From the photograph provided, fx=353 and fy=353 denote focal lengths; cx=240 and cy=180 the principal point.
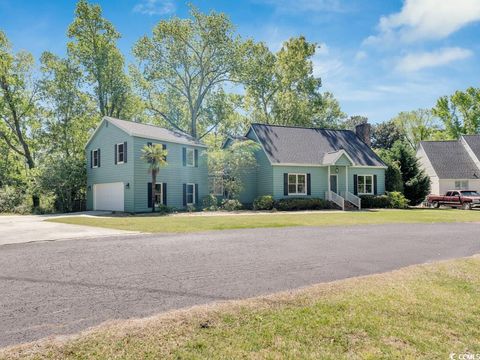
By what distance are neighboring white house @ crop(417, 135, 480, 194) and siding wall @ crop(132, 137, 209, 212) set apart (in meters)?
22.6

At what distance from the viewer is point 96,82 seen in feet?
116

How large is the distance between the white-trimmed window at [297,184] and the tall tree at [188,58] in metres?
14.1

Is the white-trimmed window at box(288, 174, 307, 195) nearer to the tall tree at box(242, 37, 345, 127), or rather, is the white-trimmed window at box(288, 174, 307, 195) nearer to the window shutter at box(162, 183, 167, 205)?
the window shutter at box(162, 183, 167, 205)

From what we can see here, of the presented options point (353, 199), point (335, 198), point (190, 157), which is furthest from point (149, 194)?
point (353, 199)

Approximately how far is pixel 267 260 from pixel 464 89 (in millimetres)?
57466

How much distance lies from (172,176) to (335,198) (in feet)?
42.8

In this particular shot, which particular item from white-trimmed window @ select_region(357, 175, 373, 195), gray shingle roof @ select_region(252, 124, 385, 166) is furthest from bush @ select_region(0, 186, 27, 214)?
white-trimmed window @ select_region(357, 175, 373, 195)

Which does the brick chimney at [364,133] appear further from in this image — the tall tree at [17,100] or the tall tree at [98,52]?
the tall tree at [17,100]

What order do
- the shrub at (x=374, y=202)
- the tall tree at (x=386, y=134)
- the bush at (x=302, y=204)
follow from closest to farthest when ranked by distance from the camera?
the bush at (x=302, y=204)
the shrub at (x=374, y=202)
the tall tree at (x=386, y=134)

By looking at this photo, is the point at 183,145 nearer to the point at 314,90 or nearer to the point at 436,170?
the point at 314,90

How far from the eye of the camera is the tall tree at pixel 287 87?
41.9 meters

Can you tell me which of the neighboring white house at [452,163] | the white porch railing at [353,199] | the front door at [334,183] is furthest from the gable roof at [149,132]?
the neighboring white house at [452,163]

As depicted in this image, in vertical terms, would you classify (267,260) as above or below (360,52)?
below

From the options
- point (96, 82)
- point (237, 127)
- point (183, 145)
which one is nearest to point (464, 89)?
point (237, 127)
